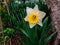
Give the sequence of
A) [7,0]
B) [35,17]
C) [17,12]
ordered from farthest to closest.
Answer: [7,0]
[17,12]
[35,17]

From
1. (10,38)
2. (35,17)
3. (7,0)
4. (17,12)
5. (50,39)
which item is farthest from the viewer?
(7,0)

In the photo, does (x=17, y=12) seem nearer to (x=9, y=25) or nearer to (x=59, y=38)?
(x=9, y=25)

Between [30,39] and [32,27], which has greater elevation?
[32,27]

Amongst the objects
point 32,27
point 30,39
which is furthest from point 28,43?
point 32,27

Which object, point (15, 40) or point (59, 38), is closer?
point (59, 38)

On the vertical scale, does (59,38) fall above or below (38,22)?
below

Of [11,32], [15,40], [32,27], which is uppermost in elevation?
[32,27]

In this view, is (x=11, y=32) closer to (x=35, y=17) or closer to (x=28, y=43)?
(x=28, y=43)

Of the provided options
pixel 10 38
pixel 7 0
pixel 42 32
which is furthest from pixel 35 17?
pixel 7 0

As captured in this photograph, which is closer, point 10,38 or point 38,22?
point 38,22
